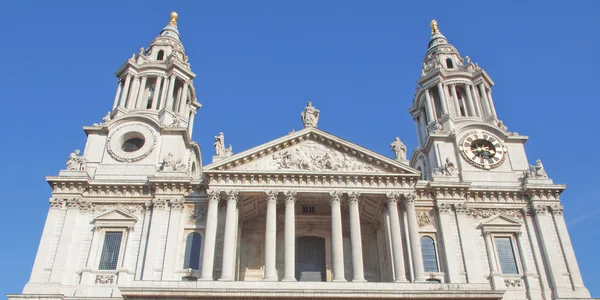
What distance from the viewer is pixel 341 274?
28.5 meters

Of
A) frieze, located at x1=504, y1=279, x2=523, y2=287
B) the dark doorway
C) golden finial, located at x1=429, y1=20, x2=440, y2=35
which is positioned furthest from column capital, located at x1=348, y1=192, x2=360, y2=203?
golden finial, located at x1=429, y1=20, x2=440, y2=35

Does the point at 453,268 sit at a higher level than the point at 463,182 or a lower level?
lower

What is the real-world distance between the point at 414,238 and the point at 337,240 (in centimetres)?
439

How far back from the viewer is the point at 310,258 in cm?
3406

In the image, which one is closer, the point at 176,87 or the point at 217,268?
the point at 217,268

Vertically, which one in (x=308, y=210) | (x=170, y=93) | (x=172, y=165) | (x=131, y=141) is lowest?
(x=308, y=210)

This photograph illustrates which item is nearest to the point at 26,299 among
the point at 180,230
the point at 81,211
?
the point at 81,211

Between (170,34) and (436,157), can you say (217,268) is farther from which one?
(170,34)

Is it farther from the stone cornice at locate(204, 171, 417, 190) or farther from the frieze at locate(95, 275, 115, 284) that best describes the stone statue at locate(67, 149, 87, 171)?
the stone cornice at locate(204, 171, 417, 190)

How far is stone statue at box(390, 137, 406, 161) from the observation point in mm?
33969

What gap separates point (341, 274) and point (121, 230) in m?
13.1

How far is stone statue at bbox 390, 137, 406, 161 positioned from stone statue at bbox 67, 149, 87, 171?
1940cm

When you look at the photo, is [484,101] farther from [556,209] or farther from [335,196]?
[335,196]

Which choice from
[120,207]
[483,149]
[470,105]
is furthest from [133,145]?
[470,105]
